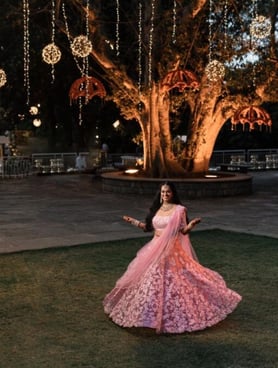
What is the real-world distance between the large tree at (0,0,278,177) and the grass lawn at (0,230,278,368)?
959 cm

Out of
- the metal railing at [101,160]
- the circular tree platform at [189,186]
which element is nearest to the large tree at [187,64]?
the circular tree platform at [189,186]

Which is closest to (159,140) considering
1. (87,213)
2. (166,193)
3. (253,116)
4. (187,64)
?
(187,64)

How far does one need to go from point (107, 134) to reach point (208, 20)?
17.0 metres

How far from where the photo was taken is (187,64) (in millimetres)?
18328

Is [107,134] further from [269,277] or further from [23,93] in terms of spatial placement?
[269,277]

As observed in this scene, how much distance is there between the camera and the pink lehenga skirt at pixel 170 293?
16.3ft

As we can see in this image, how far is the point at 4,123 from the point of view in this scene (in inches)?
1465

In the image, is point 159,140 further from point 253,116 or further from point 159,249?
point 159,249

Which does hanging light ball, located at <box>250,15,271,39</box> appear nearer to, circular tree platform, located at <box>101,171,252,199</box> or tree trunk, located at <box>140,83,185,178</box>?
circular tree platform, located at <box>101,171,252,199</box>

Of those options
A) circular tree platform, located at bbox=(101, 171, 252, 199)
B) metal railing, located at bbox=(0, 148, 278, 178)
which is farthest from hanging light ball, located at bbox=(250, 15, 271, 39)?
metal railing, located at bbox=(0, 148, 278, 178)

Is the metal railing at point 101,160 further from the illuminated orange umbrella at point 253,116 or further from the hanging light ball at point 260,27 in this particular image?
the hanging light ball at point 260,27

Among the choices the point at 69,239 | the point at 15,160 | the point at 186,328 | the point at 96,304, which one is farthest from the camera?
the point at 15,160

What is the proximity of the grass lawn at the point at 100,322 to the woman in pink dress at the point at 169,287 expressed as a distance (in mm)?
125

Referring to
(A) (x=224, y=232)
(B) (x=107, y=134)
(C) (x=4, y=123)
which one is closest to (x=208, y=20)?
(A) (x=224, y=232)
